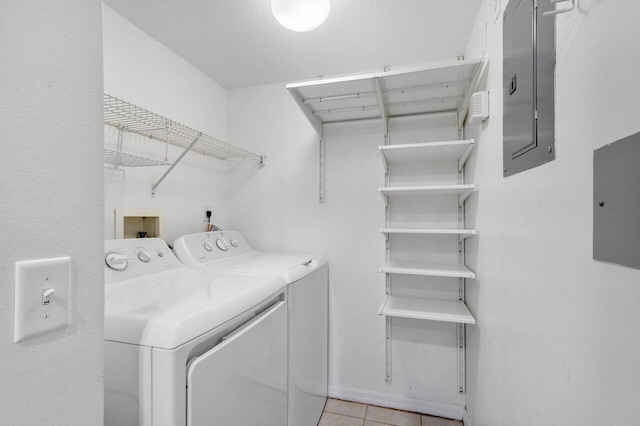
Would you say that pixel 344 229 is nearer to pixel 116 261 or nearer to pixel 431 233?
pixel 431 233

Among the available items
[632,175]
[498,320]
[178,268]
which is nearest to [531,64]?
[632,175]

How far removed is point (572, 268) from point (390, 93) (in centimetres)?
141

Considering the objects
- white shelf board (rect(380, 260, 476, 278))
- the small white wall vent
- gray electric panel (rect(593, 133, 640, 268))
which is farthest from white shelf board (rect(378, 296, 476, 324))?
gray electric panel (rect(593, 133, 640, 268))

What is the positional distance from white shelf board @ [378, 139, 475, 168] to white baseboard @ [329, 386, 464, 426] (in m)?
1.64

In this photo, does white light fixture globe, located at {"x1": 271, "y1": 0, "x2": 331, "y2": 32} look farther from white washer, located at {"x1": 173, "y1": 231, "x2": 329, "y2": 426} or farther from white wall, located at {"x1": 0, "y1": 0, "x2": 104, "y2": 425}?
white washer, located at {"x1": 173, "y1": 231, "x2": 329, "y2": 426}

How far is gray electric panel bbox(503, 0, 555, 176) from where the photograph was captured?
2.61 ft

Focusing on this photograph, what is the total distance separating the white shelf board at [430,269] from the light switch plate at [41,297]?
1494 millimetres

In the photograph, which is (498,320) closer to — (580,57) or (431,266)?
(431,266)

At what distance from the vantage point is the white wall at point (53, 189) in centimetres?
43

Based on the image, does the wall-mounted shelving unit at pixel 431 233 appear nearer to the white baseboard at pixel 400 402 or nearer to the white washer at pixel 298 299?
the white baseboard at pixel 400 402

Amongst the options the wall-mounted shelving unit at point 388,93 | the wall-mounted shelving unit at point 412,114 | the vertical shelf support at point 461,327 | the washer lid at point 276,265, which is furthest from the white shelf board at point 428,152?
the washer lid at point 276,265

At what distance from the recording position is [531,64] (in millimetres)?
898

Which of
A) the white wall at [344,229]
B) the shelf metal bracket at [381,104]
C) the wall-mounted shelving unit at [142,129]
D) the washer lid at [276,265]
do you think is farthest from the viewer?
the white wall at [344,229]

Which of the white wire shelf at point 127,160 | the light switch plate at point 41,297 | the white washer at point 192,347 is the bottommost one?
the white washer at point 192,347
